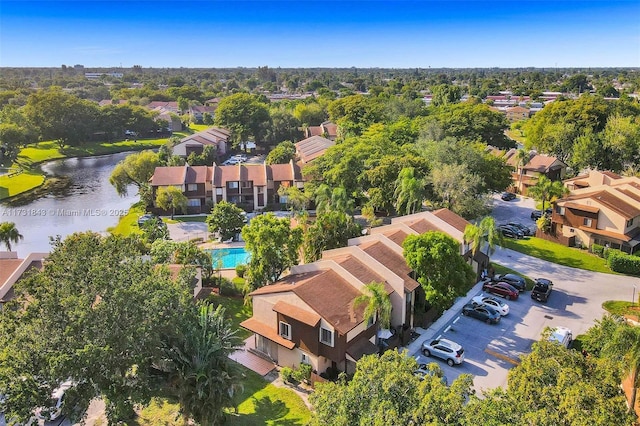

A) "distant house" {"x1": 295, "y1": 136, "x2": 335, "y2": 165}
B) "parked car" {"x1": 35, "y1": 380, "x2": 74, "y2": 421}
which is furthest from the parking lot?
"distant house" {"x1": 295, "y1": 136, "x2": 335, "y2": 165}

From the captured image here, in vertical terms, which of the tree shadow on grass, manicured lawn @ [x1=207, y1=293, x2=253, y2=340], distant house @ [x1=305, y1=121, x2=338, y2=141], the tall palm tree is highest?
distant house @ [x1=305, y1=121, x2=338, y2=141]

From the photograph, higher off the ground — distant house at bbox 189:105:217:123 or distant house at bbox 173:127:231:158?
distant house at bbox 189:105:217:123

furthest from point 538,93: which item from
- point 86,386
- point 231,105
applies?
point 86,386

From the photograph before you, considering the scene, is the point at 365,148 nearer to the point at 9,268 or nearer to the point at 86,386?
the point at 9,268

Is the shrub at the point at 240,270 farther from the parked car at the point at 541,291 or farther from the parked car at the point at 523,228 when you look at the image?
the parked car at the point at 523,228

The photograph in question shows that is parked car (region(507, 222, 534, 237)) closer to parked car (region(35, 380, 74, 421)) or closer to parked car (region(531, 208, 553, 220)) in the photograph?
parked car (region(531, 208, 553, 220))

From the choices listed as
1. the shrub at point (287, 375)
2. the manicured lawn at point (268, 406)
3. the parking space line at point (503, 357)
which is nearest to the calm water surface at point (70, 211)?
the manicured lawn at point (268, 406)
